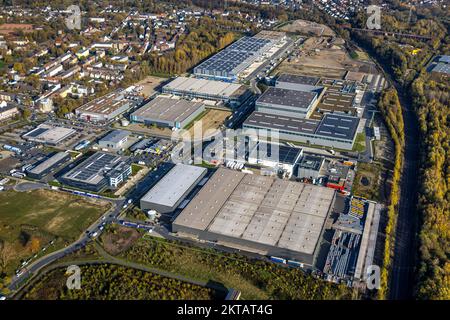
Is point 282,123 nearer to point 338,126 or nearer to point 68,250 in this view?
point 338,126

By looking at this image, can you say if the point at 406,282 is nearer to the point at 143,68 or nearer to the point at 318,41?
the point at 143,68

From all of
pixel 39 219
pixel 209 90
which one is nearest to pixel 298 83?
pixel 209 90

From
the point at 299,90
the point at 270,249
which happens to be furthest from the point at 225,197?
the point at 299,90

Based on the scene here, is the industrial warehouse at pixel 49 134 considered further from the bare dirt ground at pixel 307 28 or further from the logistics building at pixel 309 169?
the bare dirt ground at pixel 307 28

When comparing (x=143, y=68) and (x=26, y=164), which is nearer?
(x=26, y=164)

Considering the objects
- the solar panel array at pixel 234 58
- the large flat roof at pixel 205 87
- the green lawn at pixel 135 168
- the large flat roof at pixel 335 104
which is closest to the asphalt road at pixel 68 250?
the green lawn at pixel 135 168

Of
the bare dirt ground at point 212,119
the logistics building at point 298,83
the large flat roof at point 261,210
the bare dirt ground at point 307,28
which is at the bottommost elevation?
the large flat roof at point 261,210

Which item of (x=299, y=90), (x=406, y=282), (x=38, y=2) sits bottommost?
(x=406, y=282)
